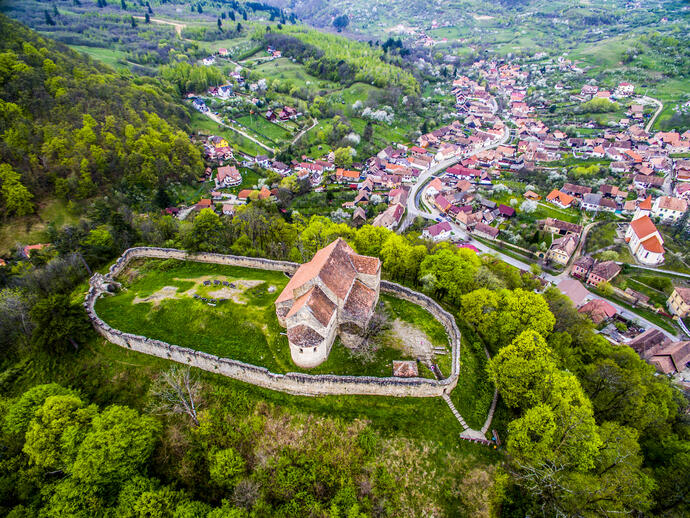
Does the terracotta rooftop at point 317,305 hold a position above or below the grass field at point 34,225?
above

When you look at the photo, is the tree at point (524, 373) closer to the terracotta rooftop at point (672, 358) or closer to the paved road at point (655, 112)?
the terracotta rooftop at point (672, 358)

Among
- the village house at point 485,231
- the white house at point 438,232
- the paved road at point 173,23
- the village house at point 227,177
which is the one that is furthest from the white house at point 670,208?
the paved road at point 173,23

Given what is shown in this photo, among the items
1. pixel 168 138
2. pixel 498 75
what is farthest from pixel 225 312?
pixel 498 75

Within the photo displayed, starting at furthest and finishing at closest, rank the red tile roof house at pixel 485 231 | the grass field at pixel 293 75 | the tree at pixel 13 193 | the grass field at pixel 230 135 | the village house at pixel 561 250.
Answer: the grass field at pixel 293 75 → the grass field at pixel 230 135 → the red tile roof house at pixel 485 231 → the village house at pixel 561 250 → the tree at pixel 13 193

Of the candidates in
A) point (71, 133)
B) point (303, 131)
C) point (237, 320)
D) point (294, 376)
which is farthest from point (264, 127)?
point (294, 376)

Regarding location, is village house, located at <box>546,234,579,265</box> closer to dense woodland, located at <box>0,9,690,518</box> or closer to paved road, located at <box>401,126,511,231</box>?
paved road, located at <box>401,126,511,231</box>

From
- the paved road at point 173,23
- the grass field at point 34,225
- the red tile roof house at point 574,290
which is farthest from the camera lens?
the paved road at point 173,23

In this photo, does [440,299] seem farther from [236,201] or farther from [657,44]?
[657,44]
